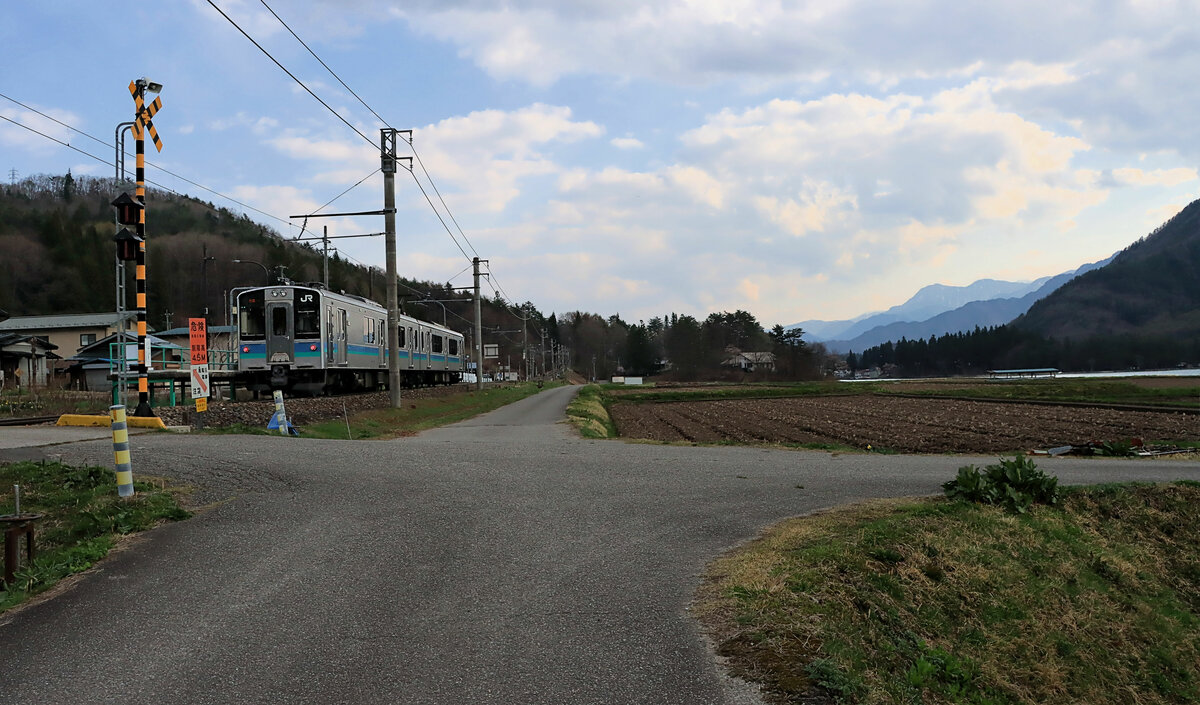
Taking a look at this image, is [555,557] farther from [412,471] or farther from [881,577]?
[412,471]

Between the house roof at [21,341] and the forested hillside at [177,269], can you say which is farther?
the forested hillside at [177,269]

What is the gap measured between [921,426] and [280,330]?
20.2m

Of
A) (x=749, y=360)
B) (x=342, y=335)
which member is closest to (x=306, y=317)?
(x=342, y=335)

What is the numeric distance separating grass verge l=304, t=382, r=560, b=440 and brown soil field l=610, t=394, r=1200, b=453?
5.63 metres

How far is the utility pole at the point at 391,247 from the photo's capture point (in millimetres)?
23641

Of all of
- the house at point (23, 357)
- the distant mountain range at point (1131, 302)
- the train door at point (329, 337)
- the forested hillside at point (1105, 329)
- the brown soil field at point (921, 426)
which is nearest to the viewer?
the brown soil field at point (921, 426)

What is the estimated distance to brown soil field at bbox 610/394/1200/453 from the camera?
20172 mm

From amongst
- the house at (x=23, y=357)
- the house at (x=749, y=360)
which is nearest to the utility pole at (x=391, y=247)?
the house at (x=23, y=357)

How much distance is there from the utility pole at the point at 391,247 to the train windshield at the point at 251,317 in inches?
152

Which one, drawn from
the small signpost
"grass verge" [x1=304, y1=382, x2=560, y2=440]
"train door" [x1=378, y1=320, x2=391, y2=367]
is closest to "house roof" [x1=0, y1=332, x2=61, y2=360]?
"train door" [x1=378, y1=320, x2=391, y2=367]

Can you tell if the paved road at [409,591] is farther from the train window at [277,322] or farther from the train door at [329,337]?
the train door at [329,337]

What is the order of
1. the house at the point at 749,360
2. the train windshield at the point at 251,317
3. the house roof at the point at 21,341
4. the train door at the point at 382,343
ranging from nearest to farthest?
the train windshield at the point at 251,317, the train door at the point at 382,343, the house roof at the point at 21,341, the house at the point at 749,360

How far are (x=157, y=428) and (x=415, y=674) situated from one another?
13.2 metres

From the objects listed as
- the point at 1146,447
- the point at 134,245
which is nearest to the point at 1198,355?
the point at 1146,447
